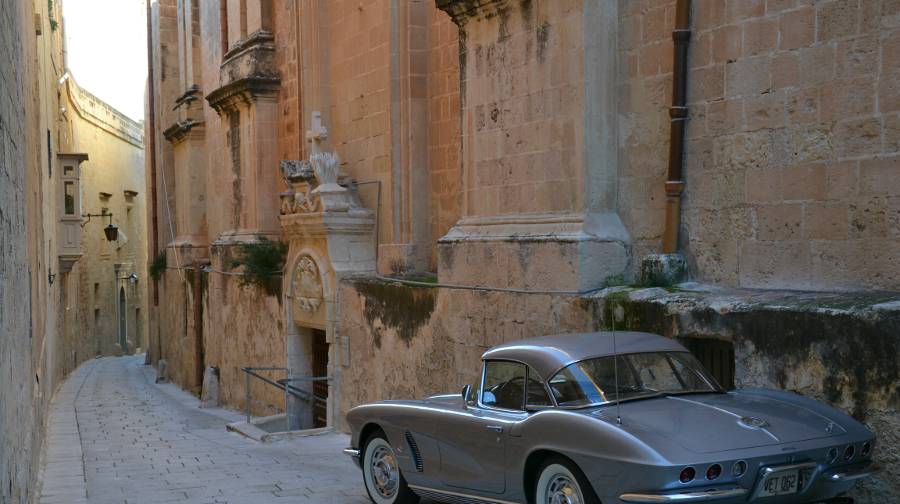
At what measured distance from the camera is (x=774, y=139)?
23.4ft

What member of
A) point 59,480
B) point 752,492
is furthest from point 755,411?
point 59,480

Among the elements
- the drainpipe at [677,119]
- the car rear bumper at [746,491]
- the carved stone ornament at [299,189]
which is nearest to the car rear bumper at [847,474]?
the car rear bumper at [746,491]

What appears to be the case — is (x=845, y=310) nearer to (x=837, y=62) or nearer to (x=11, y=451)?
(x=837, y=62)

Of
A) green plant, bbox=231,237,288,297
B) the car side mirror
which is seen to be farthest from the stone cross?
the car side mirror

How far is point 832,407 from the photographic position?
566 centimetres

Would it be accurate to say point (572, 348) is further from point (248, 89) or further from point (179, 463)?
point (248, 89)

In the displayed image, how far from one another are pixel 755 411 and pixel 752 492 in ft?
1.89

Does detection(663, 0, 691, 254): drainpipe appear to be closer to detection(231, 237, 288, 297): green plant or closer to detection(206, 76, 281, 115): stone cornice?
detection(231, 237, 288, 297): green plant

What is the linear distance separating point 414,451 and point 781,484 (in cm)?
283

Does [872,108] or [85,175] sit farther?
[85,175]

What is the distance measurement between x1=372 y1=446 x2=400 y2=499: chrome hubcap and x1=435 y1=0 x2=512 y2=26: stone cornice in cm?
422

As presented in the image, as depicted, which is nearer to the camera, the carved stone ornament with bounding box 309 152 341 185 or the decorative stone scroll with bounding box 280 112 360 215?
the decorative stone scroll with bounding box 280 112 360 215

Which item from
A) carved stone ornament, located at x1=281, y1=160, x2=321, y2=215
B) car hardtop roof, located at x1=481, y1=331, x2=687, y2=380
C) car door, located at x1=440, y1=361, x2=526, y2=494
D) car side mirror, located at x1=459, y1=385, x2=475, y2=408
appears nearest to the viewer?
car hardtop roof, located at x1=481, y1=331, x2=687, y2=380

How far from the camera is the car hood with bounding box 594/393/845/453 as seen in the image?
5.01 metres
